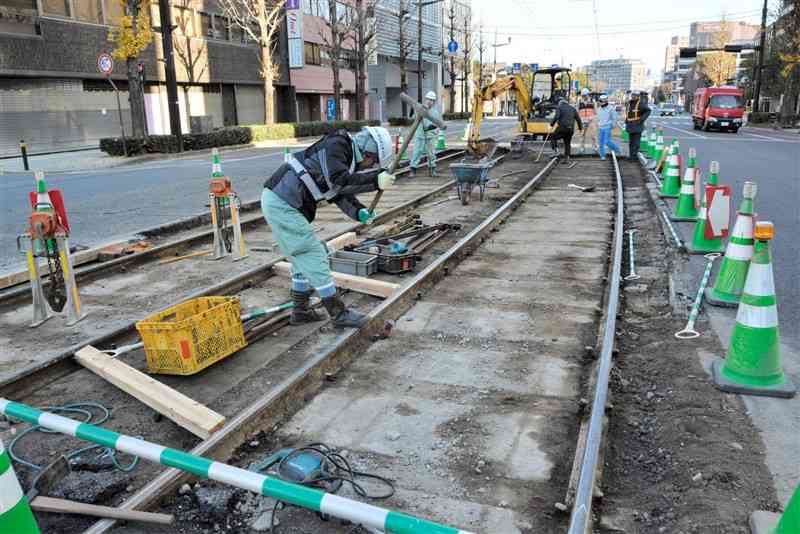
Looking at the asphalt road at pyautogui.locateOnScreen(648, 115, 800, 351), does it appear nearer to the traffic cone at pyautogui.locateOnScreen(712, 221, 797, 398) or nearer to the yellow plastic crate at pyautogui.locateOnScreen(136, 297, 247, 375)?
the traffic cone at pyautogui.locateOnScreen(712, 221, 797, 398)

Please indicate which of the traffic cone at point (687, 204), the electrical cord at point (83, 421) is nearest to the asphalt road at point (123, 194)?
the electrical cord at point (83, 421)

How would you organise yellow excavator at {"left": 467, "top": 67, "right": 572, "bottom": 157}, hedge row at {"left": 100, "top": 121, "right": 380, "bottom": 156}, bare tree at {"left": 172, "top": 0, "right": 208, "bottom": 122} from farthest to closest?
1. bare tree at {"left": 172, "top": 0, "right": 208, "bottom": 122}
2. hedge row at {"left": 100, "top": 121, "right": 380, "bottom": 156}
3. yellow excavator at {"left": 467, "top": 67, "right": 572, "bottom": 157}

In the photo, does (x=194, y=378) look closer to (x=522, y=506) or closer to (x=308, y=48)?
(x=522, y=506)

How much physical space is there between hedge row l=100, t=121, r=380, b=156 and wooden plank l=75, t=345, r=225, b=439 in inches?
691

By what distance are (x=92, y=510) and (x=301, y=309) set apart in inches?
117

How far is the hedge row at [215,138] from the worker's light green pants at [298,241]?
16.8 metres

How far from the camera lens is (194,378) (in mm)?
4758

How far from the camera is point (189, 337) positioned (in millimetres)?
4629

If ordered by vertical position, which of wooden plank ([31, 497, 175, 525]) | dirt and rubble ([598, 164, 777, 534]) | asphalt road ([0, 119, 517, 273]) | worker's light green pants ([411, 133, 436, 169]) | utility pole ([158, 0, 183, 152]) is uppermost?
utility pole ([158, 0, 183, 152])

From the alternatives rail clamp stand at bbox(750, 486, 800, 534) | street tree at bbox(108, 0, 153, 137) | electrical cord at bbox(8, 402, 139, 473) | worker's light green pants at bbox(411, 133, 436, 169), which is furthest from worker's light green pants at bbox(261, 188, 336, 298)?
street tree at bbox(108, 0, 153, 137)

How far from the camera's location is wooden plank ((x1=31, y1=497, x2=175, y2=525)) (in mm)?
3012

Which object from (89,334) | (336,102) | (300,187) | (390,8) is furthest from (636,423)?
(390,8)

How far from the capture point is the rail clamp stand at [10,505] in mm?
2088

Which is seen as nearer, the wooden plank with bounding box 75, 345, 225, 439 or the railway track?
the railway track
